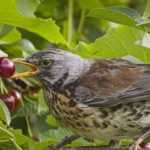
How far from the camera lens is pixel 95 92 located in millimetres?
5215

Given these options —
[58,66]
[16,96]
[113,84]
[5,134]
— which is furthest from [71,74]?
[5,134]

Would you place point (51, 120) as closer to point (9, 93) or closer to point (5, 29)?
point (9, 93)

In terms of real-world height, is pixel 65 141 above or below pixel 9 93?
below

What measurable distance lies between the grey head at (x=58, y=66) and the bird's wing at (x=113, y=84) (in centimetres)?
7

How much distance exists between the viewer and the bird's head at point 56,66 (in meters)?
5.20

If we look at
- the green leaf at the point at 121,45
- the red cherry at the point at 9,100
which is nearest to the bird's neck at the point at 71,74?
the green leaf at the point at 121,45

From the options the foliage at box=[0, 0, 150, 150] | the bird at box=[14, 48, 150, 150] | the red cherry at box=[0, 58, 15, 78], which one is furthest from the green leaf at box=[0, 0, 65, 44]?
the red cherry at box=[0, 58, 15, 78]

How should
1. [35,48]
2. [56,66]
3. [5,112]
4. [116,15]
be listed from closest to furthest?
[5,112] < [116,15] < [56,66] < [35,48]

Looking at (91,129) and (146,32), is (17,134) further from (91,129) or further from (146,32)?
(146,32)

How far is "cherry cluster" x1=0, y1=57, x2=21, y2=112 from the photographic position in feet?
15.8

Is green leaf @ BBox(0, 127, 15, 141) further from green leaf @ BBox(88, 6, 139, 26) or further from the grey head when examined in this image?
green leaf @ BBox(88, 6, 139, 26)

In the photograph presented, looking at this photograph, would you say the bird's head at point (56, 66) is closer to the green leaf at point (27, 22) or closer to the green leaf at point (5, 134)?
the green leaf at point (27, 22)

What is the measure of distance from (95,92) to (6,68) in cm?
64

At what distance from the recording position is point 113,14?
515cm
